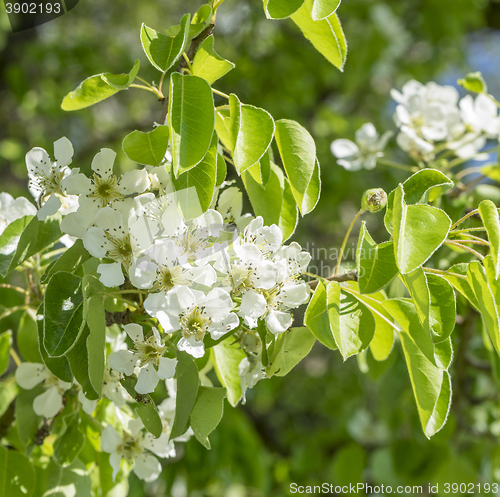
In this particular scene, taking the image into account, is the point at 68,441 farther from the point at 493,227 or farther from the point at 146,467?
the point at 493,227

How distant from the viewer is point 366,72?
3221 mm

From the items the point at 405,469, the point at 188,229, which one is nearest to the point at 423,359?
the point at 188,229

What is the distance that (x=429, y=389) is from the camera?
2.54 feet

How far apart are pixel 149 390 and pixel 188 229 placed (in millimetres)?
246

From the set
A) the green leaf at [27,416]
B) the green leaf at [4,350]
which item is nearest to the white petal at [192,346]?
the green leaf at [27,416]

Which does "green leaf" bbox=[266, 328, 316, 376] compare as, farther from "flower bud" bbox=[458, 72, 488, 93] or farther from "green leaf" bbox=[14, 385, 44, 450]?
"flower bud" bbox=[458, 72, 488, 93]

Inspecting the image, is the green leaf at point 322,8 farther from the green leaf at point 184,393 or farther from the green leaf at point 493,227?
the green leaf at point 184,393

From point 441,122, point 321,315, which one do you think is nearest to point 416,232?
point 321,315

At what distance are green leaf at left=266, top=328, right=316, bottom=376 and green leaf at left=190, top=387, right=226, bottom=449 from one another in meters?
0.09

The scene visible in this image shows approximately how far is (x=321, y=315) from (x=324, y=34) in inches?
19.2

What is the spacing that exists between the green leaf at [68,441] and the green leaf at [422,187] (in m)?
0.70

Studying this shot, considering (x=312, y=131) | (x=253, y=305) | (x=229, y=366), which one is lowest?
(x=312, y=131)

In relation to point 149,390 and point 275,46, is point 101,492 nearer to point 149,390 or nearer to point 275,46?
point 149,390

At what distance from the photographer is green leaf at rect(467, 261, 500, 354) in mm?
690
